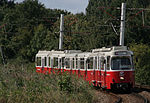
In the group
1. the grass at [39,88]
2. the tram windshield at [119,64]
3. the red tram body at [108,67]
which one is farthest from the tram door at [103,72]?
the grass at [39,88]

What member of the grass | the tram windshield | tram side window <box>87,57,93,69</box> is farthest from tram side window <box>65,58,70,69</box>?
the grass

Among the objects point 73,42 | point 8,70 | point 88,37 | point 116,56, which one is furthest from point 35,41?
point 8,70

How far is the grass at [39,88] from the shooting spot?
16.2 meters

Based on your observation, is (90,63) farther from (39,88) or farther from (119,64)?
(39,88)

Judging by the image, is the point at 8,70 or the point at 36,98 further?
the point at 8,70

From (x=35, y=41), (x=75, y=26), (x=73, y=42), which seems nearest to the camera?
(x=73, y=42)

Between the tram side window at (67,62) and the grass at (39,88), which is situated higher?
the tram side window at (67,62)

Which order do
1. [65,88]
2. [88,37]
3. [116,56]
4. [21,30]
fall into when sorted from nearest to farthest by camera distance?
[65,88]
[116,56]
[88,37]
[21,30]

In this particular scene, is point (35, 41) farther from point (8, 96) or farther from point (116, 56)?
point (8, 96)

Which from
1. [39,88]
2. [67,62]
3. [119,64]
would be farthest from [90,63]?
[39,88]

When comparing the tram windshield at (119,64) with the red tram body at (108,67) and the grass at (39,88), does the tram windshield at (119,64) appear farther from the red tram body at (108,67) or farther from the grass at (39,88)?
the grass at (39,88)

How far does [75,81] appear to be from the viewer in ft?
62.3

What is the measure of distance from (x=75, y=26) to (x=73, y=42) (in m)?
5.19

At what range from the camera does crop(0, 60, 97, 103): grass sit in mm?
16156
